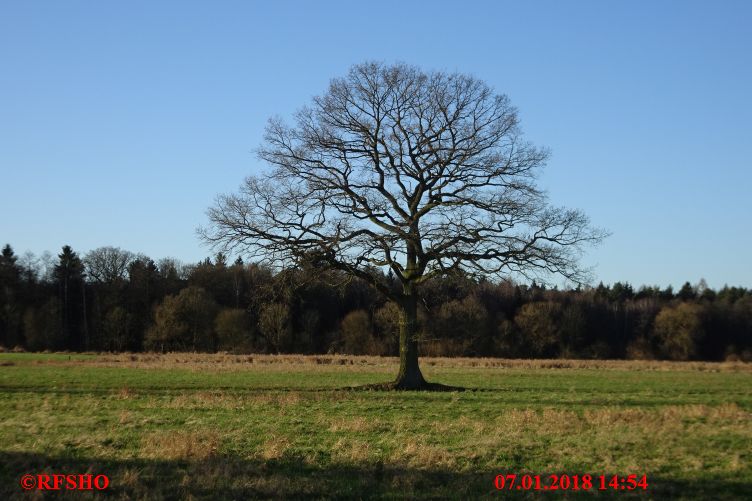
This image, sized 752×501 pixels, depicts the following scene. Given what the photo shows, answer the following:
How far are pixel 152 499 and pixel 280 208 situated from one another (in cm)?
1597

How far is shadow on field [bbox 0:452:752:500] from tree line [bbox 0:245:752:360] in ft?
158

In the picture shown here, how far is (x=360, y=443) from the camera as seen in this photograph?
1285 cm

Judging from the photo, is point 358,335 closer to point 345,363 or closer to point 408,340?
point 345,363

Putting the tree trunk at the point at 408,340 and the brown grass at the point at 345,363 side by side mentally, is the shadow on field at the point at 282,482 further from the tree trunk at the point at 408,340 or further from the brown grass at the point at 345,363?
the brown grass at the point at 345,363

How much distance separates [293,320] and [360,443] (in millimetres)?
64214

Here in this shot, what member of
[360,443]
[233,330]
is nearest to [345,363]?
[233,330]

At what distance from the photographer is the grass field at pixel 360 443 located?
10.0 m

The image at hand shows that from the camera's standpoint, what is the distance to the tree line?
71312mm

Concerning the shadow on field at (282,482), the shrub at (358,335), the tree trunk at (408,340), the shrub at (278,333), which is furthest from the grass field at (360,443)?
the shrub at (358,335)

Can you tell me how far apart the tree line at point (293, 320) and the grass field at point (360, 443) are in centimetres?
3983

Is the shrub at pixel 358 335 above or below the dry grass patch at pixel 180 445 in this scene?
below

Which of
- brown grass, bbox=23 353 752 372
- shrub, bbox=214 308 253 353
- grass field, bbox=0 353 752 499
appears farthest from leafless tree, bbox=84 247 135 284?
grass field, bbox=0 353 752 499

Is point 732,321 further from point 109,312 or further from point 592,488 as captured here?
point 592,488

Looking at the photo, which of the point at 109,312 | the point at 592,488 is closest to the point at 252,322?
the point at 109,312
